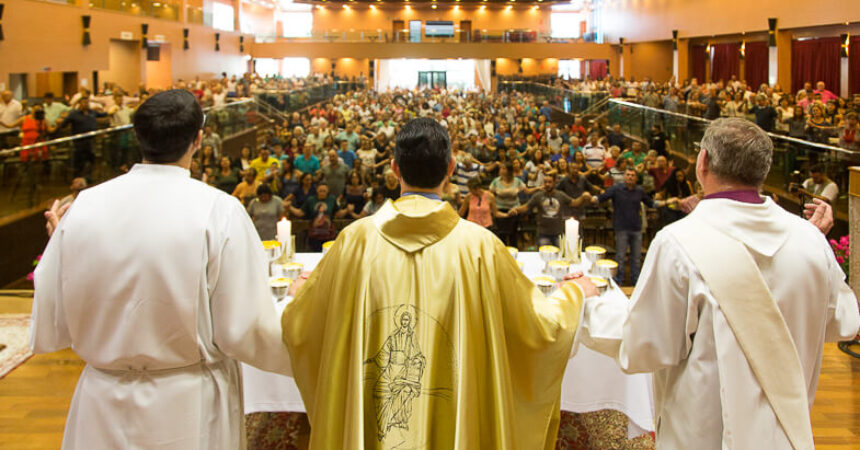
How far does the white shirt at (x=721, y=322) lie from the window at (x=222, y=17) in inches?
1416

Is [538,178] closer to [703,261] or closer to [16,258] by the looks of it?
[16,258]

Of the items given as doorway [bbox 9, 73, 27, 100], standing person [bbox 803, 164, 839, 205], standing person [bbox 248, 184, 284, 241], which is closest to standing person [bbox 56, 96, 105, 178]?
standing person [bbox 248, 184, 284, 241]

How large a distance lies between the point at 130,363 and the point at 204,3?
35.6 meters

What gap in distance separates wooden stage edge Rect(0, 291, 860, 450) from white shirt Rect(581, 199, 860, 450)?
2.04m

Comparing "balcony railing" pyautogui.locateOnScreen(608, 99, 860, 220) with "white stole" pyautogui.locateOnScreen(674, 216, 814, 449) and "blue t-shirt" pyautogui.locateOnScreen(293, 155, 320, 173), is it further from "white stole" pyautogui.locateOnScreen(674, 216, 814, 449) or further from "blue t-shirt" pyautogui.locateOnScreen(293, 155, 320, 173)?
"white stole" pyautogui.locateOnScreen(674, 216, 814, 449)

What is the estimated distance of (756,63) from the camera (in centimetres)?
2688

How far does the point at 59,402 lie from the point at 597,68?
142 ft

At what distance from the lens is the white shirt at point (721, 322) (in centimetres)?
228

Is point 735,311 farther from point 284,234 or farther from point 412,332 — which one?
point 284,234

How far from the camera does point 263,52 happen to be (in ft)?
135

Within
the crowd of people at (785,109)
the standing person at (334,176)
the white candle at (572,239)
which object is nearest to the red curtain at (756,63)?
the crowd of people at (785,109)

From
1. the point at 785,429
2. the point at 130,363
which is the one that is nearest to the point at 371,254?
the point at 130,363

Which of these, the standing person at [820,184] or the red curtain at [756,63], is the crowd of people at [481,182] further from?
the red curtain at [756,63]

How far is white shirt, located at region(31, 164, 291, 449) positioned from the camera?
2258 millimetres
